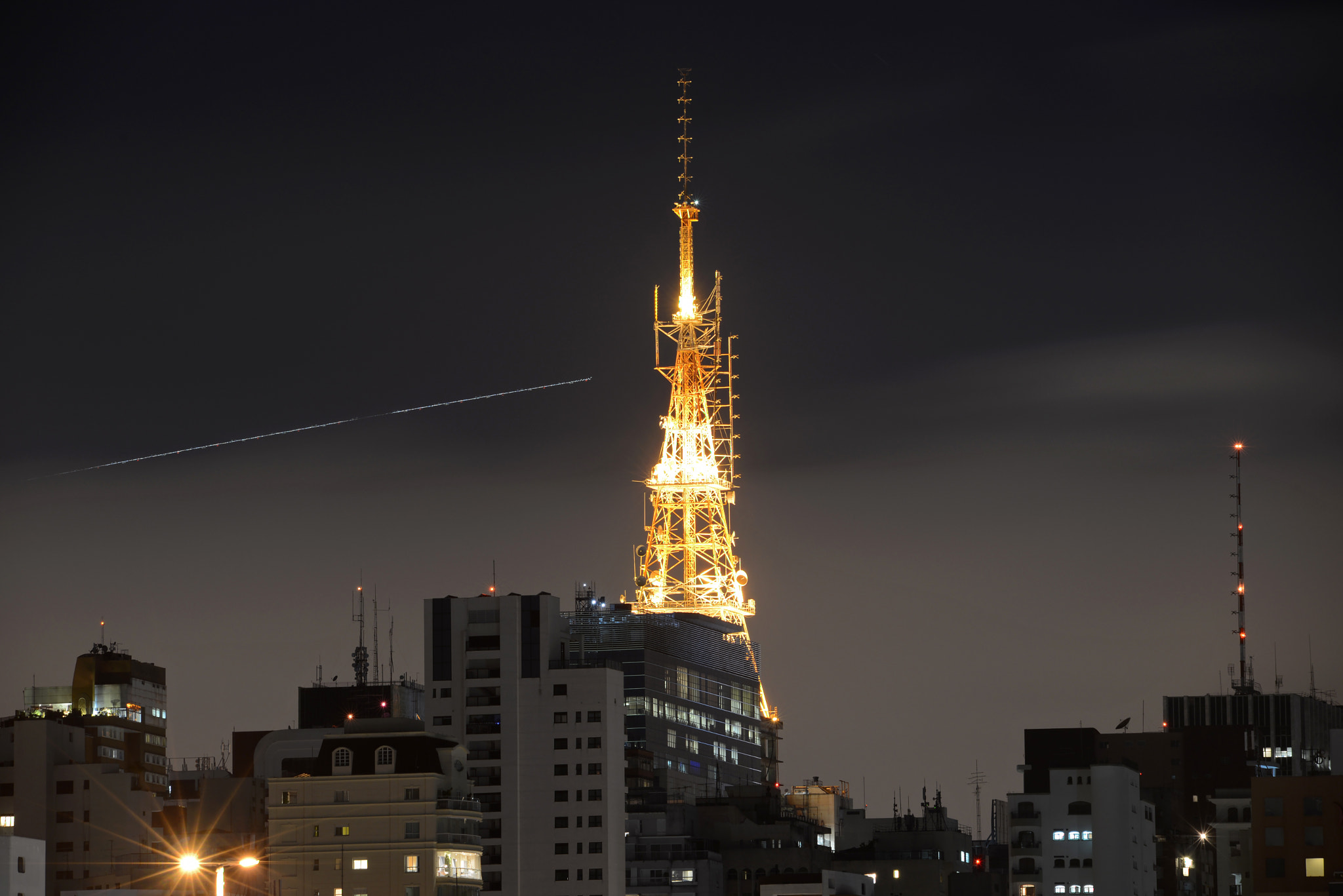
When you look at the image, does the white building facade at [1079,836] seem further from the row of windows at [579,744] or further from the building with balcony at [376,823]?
the building with balcony at [376,823]

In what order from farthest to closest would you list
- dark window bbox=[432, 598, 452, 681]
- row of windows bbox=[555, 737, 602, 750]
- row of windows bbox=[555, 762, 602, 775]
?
dark window bbox=[432, 598, 452, 681] → row of windows bbox=[555, 737, 602, 750] → row of windows bbox=[555, 762, 602, 775]

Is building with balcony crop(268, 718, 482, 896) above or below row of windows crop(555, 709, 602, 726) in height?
below

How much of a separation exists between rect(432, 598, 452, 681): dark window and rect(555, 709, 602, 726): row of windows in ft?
32.7

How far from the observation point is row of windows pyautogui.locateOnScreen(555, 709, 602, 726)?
173 m

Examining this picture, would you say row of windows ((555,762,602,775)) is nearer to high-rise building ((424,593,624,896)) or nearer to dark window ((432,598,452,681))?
high-rise building ((424,593,624,896))

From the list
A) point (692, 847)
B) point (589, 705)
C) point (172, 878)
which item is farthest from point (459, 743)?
point (692, 847)

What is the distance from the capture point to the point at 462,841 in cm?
15388

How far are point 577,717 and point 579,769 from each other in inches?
157

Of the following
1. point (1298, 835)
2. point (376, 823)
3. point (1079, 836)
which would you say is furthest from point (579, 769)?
point (1298, 835)

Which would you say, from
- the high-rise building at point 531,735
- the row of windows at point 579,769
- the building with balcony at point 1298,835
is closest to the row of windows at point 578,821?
the high-rise building at point 531,735

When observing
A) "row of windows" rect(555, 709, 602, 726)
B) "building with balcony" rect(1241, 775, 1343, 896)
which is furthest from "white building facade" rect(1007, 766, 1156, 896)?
"building with balcony" rect(1241, 775, 1343, 896)

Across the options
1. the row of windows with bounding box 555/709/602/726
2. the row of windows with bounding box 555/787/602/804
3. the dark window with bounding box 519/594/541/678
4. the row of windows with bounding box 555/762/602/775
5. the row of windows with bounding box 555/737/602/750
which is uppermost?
the dark window with bounding box 519/594/541/678

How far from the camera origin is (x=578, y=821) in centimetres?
17100

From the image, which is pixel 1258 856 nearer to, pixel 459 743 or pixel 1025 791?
pixel 459 743
